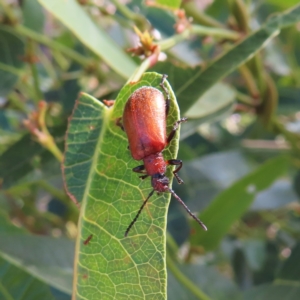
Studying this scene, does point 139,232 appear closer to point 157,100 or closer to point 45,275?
point 157,100

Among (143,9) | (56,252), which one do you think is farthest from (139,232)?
(143,9)

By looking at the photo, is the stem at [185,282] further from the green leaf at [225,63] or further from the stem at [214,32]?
the stem at [214,32]

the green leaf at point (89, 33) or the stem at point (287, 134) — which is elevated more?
the stem at point (287, 134)

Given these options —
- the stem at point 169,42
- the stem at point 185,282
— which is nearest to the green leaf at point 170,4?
the stem at point 169,42

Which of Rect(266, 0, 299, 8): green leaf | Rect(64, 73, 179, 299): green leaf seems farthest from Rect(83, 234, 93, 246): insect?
Rect(266, 0, 299, 8): green leaf

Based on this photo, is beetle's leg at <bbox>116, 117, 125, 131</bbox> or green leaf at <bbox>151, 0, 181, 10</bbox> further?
green leaf at <bbox>151, 0, 181, 10</bbox>

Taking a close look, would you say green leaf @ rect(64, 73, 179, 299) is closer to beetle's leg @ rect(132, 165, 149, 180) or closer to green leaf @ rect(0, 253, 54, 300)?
beetle's leg @ rect(132, 165, 149, 180)

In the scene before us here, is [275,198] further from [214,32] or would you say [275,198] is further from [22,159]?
[22,159]
